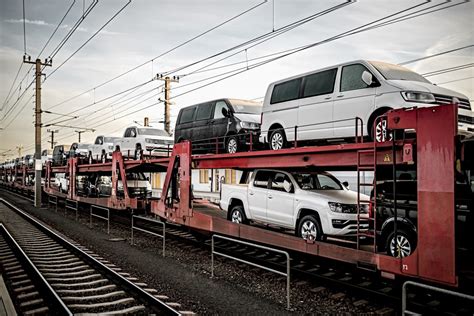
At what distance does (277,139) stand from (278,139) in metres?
0.04

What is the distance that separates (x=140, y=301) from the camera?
23.6 feet

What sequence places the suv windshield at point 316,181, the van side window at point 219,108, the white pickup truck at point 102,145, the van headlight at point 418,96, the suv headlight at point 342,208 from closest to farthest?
the van headlight at point 418,96
the suv headlight at point 342,208
the suv windshield at point 316,181
the van side window at point 219,108
the white pickup truck at point 102,145

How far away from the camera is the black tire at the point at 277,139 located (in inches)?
388

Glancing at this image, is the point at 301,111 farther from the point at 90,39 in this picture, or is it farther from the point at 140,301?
the point at 90,39

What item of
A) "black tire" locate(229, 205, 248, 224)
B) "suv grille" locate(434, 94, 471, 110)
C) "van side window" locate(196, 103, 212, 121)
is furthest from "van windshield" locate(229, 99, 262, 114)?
"suv grille" locate(434, 94, 471, 110)

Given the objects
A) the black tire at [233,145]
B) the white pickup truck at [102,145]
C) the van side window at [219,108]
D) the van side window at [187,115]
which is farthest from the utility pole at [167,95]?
the black tire at [233,145]

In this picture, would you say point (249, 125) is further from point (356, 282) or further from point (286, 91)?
point (356, 282)

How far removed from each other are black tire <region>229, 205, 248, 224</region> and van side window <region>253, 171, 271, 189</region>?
0.86 meters

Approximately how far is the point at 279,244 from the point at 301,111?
286 centimetres

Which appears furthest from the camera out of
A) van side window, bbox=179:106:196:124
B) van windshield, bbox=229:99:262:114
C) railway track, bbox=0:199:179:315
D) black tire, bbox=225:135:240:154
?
van side window, bbox=179:106:196:124

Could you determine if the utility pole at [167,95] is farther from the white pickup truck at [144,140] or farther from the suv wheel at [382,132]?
the suv wheel at [382,132]

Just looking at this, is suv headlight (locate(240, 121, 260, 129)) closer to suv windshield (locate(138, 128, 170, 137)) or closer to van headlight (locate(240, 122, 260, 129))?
van headlight (locate(240, 122, 260, 129))

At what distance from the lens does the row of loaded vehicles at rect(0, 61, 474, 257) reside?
274 inches

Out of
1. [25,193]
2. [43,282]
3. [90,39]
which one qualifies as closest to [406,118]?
[43,282]
